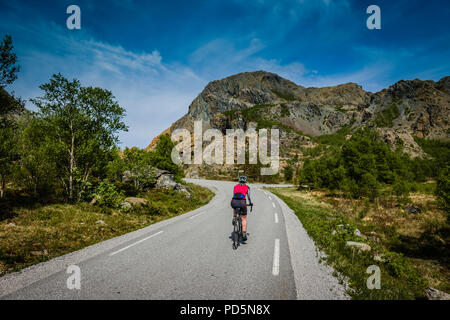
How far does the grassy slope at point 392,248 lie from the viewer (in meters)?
5.02

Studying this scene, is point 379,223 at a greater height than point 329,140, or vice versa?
point 329,140

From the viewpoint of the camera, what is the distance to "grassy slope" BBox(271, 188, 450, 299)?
198 inches

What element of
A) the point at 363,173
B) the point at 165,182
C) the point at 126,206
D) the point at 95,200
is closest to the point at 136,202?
the point at 126,206

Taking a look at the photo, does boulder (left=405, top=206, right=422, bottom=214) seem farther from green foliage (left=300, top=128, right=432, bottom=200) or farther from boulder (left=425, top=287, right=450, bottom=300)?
boulder (left=425, top=287, right=450, bottom=300)

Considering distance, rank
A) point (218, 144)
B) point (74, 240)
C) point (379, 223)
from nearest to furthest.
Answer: point (74, 240) < point (379, 223) < point (218, 144)

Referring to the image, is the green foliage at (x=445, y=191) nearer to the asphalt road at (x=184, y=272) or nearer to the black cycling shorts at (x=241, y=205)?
the asphalt road at (x=184, y=272)

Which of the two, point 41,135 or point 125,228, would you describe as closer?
point 125,228

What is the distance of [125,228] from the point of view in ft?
34.1

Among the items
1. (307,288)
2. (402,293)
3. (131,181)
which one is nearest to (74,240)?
(307,288)

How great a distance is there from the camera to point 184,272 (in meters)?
4.88

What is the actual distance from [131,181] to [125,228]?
15.1 meters

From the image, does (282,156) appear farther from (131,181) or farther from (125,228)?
(125,228)

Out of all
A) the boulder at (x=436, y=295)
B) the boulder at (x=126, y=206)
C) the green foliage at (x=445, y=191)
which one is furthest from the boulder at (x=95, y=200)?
the green foliage at (x=445, y=191)

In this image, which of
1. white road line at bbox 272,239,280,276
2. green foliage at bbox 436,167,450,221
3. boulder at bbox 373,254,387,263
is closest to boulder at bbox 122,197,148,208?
white road line at bbox 272,239,280,276
